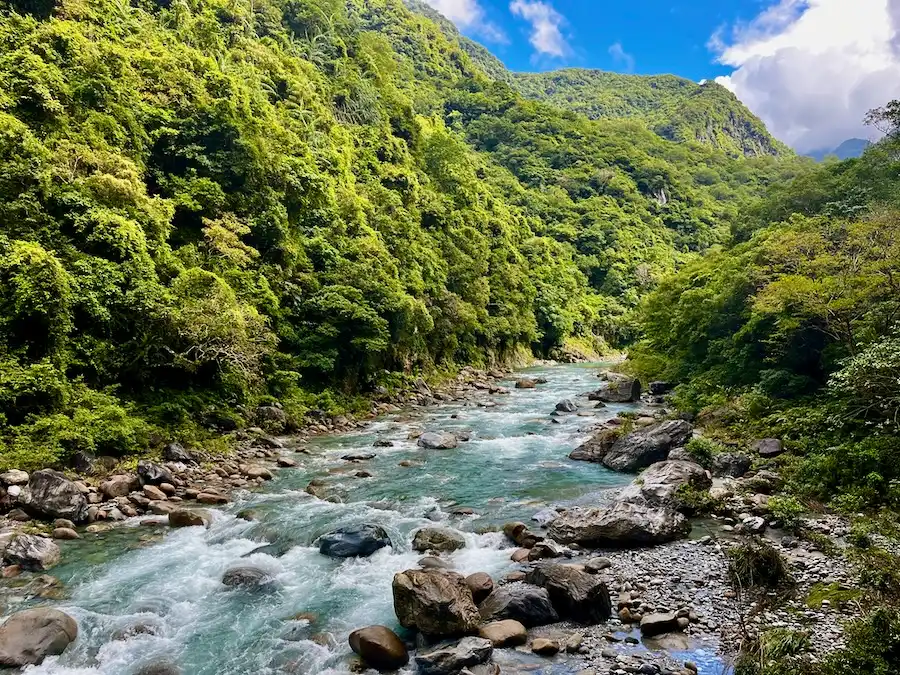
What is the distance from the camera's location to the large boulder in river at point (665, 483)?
13680mm

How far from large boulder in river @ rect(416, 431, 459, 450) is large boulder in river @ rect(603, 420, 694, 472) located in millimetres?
6298

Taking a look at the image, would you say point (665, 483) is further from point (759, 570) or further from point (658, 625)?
point (658, 625)

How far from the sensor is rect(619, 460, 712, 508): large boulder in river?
1368cm

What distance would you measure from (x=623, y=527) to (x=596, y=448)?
26.7ft

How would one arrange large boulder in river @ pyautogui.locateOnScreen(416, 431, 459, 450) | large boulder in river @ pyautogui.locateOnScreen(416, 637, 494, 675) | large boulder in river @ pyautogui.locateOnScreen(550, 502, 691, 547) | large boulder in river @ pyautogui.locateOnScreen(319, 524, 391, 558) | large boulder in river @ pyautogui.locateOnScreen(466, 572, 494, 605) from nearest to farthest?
large boulder in river @ pyautogui.locateOnScreen(416, 637, 494, 675)
large boulder in river @ pyautogui.locateOnScreen(466, 572, 494, 605)
large boulder in river @ pyautogui.locateOnScreen(550, 502, 691, 547)
large boulder in river @ pyautogui.locateOnScreen(319, 524, 391, 558)
large boulder in river @ pyautogui.locateOnScreen(416, 431, 459, 450)

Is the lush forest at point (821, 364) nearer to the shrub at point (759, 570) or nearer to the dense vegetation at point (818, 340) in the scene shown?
the dense vegetation at point (818, 340)

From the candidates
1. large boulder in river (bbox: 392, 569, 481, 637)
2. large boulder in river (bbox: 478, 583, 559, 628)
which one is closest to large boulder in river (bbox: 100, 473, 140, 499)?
large boulder in river (bbox: 392, 569, 481, 637)

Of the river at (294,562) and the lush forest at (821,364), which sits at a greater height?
the lush forest at (821,364)

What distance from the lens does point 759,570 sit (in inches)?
377

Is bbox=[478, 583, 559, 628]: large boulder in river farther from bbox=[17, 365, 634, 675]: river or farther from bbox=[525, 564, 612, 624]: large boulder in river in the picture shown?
bbox=[17, 365, 634, 675]: river

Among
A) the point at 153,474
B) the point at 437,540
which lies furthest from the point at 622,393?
the point at 153,474

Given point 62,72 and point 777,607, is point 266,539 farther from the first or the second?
point 62,72

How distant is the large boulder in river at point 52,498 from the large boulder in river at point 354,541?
630cm

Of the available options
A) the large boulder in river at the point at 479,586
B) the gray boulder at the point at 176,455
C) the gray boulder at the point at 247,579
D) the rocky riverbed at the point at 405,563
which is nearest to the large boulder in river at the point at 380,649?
the rocky riverbed at the point at 405,563
